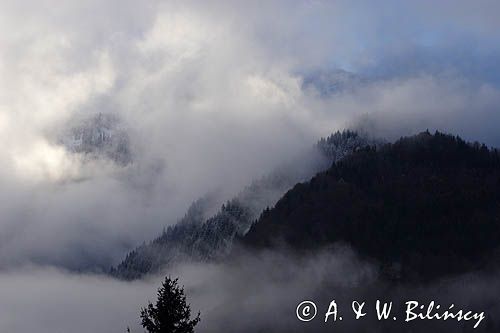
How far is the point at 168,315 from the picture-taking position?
6334 centimetres

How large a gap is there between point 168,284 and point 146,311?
305 cm

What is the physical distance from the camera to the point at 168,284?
64.0 m

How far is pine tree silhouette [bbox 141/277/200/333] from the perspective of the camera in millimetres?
62719

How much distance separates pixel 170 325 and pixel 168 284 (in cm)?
359

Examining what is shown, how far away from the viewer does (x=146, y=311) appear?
62875 mm

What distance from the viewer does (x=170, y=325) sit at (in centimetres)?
6316

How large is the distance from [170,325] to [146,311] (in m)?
2.47

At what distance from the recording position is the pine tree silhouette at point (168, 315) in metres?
62.7
